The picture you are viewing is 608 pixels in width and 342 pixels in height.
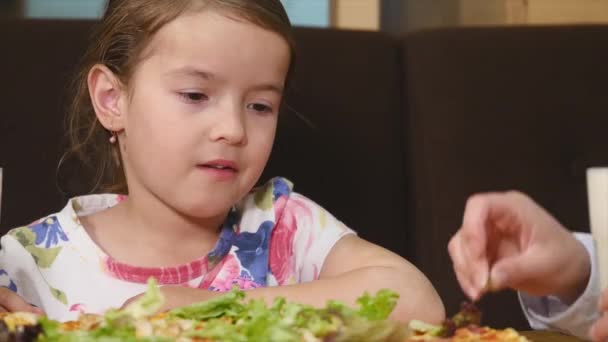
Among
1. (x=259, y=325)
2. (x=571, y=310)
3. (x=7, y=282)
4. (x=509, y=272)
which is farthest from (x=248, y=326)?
(x=7, y=282)

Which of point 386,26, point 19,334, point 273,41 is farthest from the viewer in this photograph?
point 386,26

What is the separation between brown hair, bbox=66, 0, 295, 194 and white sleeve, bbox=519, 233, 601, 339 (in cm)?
51

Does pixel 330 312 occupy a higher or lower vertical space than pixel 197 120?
lower

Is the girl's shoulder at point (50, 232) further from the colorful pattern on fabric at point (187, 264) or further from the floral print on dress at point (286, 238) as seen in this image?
the floral print on dress at point (286, 238)

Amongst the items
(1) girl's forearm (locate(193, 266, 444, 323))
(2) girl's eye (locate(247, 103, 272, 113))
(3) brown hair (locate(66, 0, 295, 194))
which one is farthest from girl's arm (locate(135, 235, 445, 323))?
(3) brown hair (locate(66, 0, 295, 194))

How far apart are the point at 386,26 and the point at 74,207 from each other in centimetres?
124

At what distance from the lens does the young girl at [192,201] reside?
1.13 m

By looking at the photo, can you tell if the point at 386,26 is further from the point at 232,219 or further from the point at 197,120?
the point at 197,120

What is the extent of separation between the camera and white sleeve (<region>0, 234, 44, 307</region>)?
1205 millimetres

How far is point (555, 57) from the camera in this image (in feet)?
5.37

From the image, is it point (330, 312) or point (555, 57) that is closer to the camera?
point (330, 312)

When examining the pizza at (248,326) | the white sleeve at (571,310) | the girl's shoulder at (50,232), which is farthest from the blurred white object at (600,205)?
the girl's shoulder at (50,232)

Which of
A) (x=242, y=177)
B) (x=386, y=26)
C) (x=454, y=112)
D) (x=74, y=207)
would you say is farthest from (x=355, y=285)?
(x=386, y=26)

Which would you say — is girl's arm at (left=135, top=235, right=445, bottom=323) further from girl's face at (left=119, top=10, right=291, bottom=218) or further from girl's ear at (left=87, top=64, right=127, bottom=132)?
girl's ear at (left=87, top=64, right=127, bottom=132)
